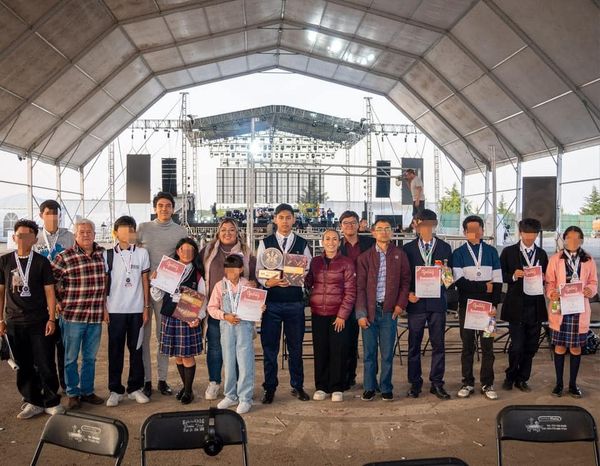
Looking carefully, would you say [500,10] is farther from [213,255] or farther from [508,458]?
[508,458]

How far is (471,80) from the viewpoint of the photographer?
37.3ft

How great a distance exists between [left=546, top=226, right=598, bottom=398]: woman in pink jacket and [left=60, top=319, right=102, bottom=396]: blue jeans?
12.2 feet

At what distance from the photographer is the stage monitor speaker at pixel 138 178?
1484 cm

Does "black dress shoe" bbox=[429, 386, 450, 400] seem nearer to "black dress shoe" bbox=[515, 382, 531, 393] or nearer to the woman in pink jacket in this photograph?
"black dress shoe" bbox=[515, 382, 531, 393]

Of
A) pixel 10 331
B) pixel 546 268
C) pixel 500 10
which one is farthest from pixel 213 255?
pixel 500 10

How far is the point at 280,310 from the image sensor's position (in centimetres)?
412

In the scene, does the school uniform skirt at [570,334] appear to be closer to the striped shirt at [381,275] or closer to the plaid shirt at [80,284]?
the striped shirt at [381,275]

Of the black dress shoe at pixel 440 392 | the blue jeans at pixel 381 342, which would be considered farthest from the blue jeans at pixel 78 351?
the black dress shoe at pixel 440 392

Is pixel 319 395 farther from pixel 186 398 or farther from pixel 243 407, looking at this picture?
pixel 186 398

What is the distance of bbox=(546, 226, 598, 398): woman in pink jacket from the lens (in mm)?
4273

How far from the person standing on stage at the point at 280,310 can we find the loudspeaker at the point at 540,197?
27.6 ft

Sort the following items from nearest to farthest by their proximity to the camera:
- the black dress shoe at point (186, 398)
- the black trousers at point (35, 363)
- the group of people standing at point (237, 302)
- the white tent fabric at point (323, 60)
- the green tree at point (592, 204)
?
the black trousers at point (35, 363) → the group of people standing at point (237, 302) → the black dress shoe at point (186, 398) → the white tent fabric at point (323, 60) → the green tree at point (592, 204)

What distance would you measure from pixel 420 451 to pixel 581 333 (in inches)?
74.9

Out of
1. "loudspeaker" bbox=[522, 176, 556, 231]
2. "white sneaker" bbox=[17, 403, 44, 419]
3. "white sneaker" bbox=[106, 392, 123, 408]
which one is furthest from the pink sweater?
"loudspeaker" bbox=[522, 176, 556, 231]
